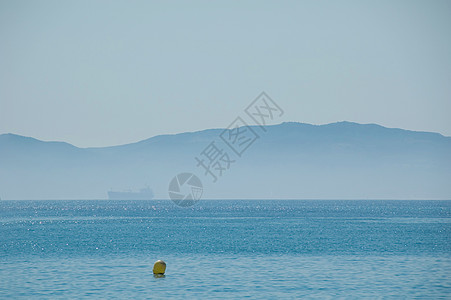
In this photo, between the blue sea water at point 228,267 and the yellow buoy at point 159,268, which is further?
the yellow buoy at point 159,268

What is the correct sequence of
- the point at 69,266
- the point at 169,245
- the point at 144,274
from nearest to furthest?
1. the point at 144,274
2. the point at 69,266
3. the point at 169,245

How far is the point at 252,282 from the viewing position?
47094mm

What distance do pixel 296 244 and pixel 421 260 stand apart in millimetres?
19569

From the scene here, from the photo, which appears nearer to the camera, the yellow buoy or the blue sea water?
the blue sea water

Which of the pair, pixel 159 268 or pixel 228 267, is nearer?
pixel 159 268

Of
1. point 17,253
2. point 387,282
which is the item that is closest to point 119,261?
point 17,253

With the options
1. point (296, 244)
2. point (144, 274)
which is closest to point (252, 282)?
point (144, 274)

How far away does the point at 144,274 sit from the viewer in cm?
5141

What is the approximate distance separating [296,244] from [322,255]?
40.7 ft

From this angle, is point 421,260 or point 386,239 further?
point 386,239

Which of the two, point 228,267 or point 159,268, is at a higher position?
point 159,268

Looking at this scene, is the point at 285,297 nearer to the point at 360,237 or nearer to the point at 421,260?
the point at 421,260

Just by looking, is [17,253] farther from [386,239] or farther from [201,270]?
[386,239]

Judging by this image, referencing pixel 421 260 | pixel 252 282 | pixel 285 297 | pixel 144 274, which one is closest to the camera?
pixel 285 297
